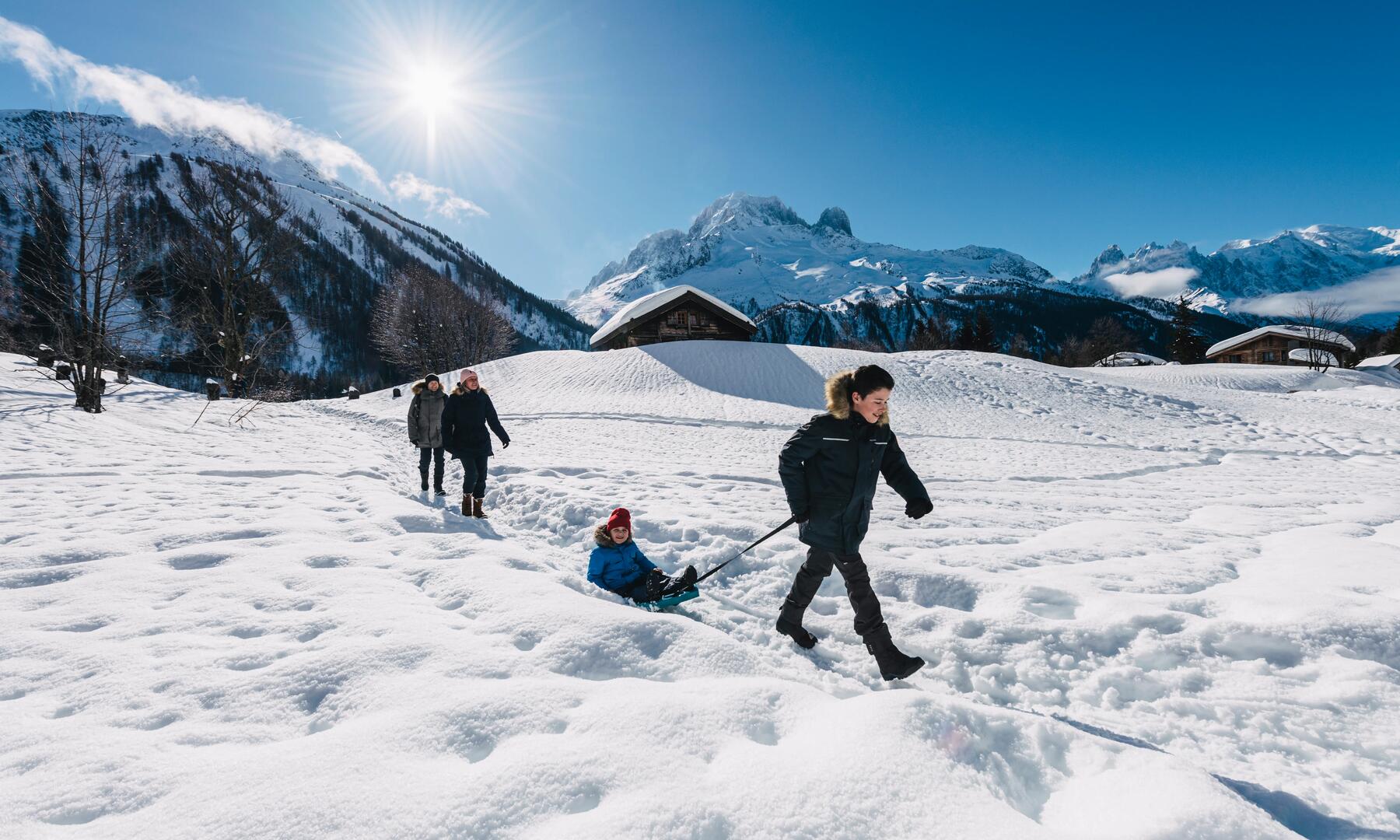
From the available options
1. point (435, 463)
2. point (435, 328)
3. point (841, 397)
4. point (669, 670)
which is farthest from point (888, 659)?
point (435, 328)

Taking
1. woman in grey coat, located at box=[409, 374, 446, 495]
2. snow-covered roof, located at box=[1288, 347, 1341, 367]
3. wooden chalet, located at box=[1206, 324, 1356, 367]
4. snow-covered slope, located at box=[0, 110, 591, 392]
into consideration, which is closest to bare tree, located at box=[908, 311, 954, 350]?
wooden chalet, located at box=[1206, 324, 1356, 367]

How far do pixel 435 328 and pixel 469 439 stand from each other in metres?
36.1

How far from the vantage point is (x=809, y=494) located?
11.2ft

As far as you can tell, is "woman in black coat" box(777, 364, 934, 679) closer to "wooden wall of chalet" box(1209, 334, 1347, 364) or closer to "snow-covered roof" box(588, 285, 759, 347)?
"snow-covered roof" box(588, 285, 759, 347)

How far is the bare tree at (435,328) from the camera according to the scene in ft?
125

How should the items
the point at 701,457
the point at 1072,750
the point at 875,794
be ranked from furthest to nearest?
the point at 701,457 < the point at 1072,750 < the point at 875,794

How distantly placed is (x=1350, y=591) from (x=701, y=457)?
30.8ft

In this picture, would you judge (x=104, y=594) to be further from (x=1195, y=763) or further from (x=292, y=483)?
(x=1195, y=763)

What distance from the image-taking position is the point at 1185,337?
4931 cm

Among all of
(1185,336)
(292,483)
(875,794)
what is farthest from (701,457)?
(1185,336)

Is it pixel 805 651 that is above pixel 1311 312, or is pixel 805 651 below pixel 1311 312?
below

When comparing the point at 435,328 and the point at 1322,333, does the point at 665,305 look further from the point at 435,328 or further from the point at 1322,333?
the point at 1322,333

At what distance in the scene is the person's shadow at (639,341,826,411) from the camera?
958 inches

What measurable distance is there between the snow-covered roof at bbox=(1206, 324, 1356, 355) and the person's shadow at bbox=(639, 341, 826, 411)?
3860 centimetres
